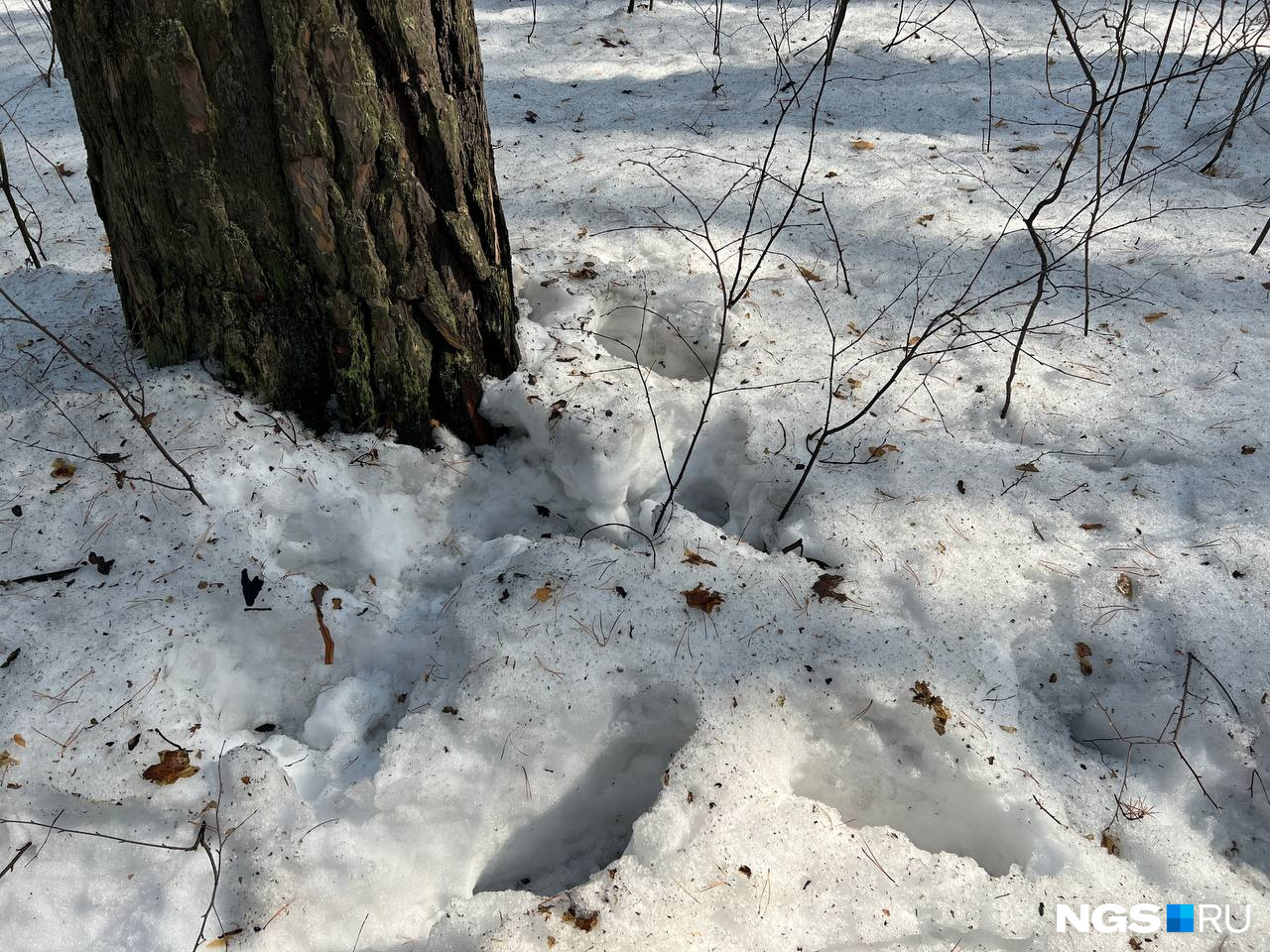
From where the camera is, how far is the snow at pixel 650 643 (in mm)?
1609

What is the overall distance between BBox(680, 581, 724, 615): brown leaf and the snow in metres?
0.03

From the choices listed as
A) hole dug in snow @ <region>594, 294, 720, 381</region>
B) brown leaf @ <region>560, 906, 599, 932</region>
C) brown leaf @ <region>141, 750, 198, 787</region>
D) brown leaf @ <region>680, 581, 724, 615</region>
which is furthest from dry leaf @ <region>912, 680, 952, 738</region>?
brown leaf @ <region>141, 750, 198, 787</region>

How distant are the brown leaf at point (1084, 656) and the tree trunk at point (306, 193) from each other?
186 centimetres

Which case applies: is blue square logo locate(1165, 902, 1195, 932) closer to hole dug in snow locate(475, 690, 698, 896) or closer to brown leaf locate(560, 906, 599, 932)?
hole dug in snow locate(475, 690, 698, 896)

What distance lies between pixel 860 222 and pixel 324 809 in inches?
123

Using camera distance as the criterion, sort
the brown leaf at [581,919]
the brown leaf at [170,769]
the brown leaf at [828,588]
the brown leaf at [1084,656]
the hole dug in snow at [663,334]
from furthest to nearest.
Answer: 1. the hole dug in snow at [663,334]
2. the brown leaf at [828,588]
3. the brown leaf at [1084,656]
4. the brown leaf at [170,769]
5. the brown leaf at [581,919]

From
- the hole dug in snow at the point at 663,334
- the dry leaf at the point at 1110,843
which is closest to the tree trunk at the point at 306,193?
the hole dug in snow at the point at 663,334

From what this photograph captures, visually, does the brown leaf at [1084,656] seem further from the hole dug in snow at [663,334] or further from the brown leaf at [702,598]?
the hole dug in snow at [663,334]

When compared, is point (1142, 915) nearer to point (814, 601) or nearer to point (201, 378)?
point (814, 601)

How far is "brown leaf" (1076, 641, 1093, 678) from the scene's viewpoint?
6.41ft

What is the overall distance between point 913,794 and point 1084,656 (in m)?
0.59

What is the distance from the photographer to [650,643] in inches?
76.4

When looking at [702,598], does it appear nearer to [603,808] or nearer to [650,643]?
[650,643]

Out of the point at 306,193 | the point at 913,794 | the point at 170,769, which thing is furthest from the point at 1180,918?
the point at 306,193
